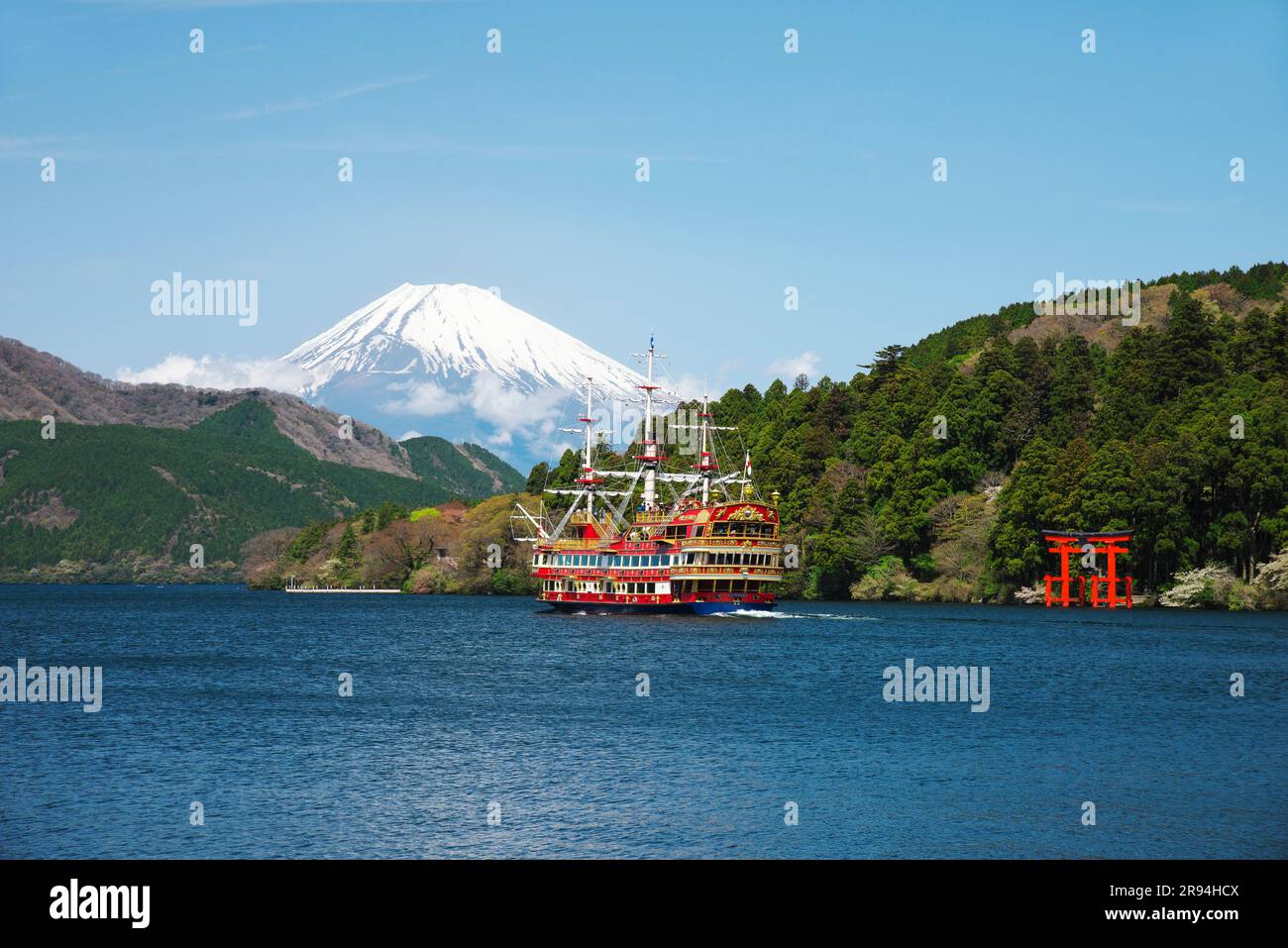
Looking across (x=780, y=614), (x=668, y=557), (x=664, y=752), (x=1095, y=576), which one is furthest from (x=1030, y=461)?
(x=664, y=752)

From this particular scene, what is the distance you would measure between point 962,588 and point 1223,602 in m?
22.6

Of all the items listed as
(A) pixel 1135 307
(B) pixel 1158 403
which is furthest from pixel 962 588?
(A) pixel 1135 307

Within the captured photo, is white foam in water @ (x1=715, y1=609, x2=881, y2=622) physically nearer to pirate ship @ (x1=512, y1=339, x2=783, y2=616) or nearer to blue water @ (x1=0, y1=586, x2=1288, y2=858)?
pirate ship @ (x1=512, y1=339, x2=783, y2=616)

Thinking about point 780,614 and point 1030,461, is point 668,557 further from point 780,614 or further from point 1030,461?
point 1030,461

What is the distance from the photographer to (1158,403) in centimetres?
11994

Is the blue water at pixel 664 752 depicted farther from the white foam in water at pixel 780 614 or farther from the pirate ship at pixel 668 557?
the pirate ship at pixel 668 557

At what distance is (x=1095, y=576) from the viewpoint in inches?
4070

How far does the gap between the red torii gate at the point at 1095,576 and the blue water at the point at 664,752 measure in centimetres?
2194

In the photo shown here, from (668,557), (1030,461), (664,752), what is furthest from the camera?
(1030,461)

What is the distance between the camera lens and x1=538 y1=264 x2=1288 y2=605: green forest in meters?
97.9

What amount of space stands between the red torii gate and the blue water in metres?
21.9

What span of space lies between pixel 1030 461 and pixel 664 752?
74.0 m

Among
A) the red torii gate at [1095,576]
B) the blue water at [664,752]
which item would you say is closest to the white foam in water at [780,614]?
the red torii gate at [1095,576]

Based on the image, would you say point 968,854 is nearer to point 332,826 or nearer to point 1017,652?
point 332,826
